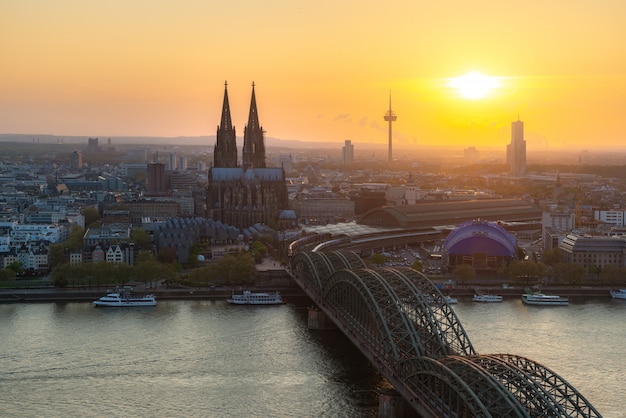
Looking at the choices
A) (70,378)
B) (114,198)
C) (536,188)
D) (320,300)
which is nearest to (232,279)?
(320,300)

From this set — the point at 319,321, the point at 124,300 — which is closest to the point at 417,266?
the point at 319,321

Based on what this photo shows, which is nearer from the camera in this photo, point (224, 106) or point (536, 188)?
point (224, 106)

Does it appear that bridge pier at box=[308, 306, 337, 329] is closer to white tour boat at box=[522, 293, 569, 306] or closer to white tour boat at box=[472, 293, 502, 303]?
white tour boat at box=[472, 293, 502, 303]

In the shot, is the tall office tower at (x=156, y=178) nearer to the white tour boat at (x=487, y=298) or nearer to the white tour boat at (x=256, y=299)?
the white tour boat at (x=256, y=299)

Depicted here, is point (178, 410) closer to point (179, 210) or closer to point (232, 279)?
point (232, 279)

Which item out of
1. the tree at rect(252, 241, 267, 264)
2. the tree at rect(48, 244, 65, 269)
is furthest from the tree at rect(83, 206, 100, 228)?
the tree at rect(48, 244, 65, 269)
